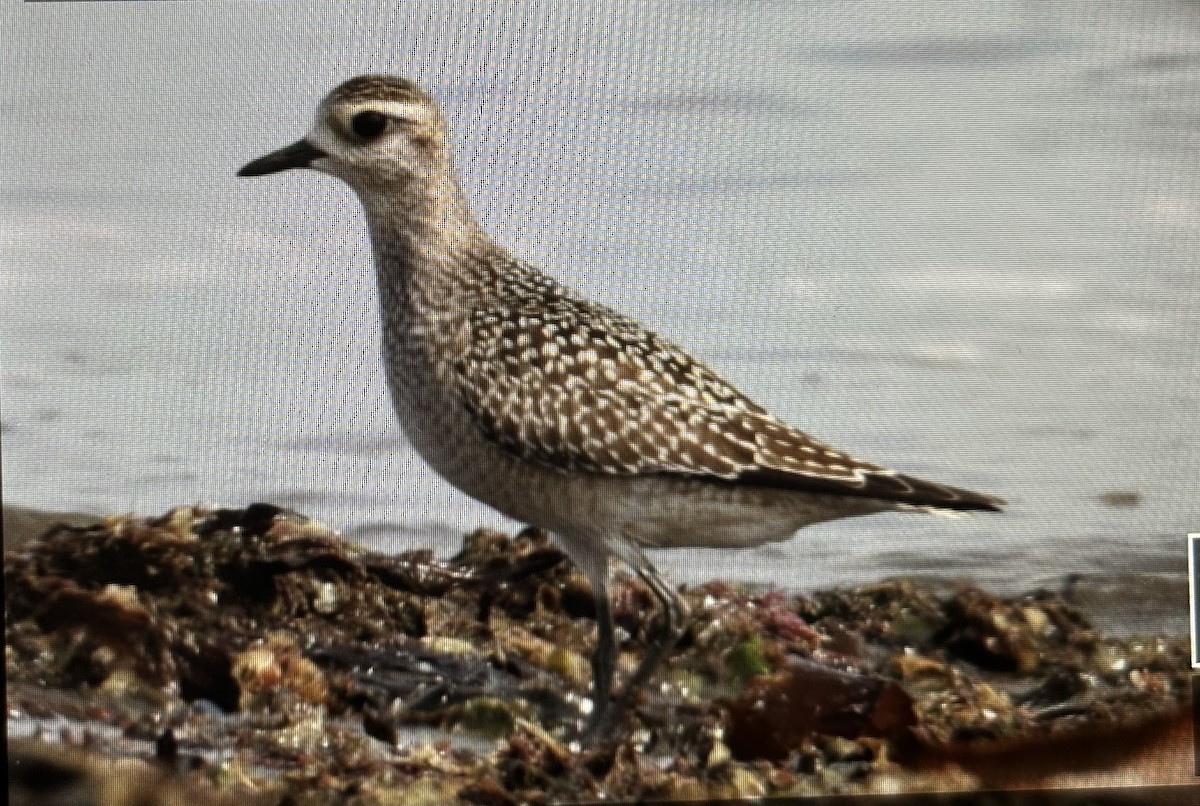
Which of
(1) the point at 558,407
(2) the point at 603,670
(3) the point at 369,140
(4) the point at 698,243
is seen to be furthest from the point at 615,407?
(3) the point at 369,140

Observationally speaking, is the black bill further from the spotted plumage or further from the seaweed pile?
the seaweed pile

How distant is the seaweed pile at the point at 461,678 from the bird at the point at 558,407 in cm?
11

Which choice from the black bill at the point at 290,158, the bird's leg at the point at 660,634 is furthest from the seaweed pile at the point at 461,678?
the black bill at the point at 290,158

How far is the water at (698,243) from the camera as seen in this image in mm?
3344

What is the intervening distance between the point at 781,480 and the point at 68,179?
1.33 metres

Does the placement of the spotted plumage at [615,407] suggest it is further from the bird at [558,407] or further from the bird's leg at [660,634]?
the bird's leg at [660,634]

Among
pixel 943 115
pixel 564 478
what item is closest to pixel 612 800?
pixel 564 478

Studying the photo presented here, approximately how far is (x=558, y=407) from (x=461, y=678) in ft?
1.74

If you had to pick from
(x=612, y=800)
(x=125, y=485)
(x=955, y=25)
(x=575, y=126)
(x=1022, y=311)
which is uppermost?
(x=955, y=25)

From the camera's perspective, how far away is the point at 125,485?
11.0ft

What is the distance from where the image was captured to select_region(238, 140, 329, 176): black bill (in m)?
3.27

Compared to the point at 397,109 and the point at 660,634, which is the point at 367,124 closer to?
the point at 397,109

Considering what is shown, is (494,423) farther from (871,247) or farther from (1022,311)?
(1022,311)

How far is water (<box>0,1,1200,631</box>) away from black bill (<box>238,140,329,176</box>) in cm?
6
